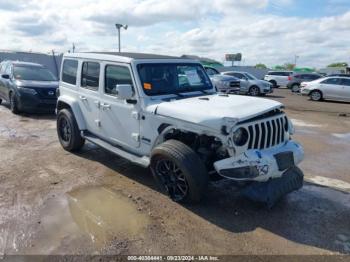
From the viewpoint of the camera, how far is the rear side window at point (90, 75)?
578 centimetres

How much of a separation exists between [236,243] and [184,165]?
1066mm

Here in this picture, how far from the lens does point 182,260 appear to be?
331cm

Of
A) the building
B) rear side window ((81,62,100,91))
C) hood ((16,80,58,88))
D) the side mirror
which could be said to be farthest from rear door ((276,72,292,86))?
the side mirror

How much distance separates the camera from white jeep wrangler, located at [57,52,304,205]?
4.04m

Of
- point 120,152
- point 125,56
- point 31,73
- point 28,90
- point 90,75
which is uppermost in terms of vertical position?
point 125,56

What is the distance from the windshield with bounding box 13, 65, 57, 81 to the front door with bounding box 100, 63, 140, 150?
689 cm

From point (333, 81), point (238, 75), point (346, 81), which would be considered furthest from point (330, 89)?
point (238, 75)

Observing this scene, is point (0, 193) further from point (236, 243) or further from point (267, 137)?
point (267, 137)

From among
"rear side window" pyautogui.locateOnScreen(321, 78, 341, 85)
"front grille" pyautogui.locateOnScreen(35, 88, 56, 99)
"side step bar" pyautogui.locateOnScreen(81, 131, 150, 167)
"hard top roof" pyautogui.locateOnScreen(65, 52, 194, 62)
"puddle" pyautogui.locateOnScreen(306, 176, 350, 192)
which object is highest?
"hard top roof" pyautogui.locateOnScreen(65, 52, 194, 62)

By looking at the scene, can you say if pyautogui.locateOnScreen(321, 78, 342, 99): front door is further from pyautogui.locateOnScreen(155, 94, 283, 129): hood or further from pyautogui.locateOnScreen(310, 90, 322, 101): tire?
pyautogui.locateOnScreen(155, 94, 283, 129): hood

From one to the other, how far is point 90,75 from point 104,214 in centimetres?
279

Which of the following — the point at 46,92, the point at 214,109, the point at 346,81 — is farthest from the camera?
the point at 346,81

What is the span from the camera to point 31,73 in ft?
38.1

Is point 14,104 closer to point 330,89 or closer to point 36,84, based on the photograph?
point 36,84
